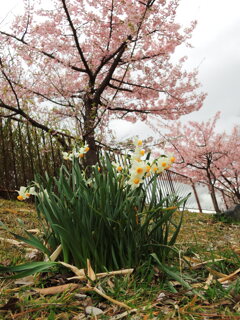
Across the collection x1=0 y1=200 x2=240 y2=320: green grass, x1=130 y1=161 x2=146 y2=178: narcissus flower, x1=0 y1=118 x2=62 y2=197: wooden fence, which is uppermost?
x1=0 y1=118 x2=62 y2=197: wooden fence

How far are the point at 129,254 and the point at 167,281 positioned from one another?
26 centimetres

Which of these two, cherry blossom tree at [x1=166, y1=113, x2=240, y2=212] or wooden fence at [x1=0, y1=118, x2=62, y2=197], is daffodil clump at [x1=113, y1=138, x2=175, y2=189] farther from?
cherry blossom tree at [x1=166, y1=113, x2=240, y2=212]

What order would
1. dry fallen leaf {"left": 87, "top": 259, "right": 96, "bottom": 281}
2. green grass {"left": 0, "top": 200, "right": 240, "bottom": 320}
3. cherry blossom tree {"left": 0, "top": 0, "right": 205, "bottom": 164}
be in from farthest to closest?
1. cherry blossom tree {"left": 0, "top": 0, "right": 205, "bottom": 164}
2. dry fallen leaf {"left": 87, "top": 259, "right": 96, "bottom": 281}
3. green grass {"left": 0, "top": 200, "right": 240, "bottom": 320}

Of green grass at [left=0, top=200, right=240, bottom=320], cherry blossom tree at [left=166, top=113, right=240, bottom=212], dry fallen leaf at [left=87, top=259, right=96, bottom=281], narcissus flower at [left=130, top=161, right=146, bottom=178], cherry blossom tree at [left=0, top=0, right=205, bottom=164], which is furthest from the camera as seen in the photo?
cherry blossom tree at [left=166, top=113, right=240, bottom=212]

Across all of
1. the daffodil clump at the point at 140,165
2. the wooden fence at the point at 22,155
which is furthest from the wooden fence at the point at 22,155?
the daffodil clump at the point at 140,165

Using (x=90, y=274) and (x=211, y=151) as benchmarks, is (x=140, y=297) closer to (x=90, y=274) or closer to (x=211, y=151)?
(x=90, y=274)

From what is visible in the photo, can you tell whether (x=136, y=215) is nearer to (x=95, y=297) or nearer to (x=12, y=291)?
(x=95, y=297)

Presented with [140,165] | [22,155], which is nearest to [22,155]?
[22,155]

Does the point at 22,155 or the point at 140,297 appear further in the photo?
the point at 22,155

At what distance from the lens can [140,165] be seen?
175 centimetres

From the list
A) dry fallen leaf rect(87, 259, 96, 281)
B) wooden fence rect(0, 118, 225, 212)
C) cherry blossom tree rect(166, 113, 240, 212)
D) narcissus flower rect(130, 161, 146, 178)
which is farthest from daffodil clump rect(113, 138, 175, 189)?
cherry blossom tree rect(166, 113, 240, 212)

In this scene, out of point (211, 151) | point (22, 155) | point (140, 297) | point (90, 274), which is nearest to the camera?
point (140, 297)

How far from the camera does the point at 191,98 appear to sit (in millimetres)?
9297

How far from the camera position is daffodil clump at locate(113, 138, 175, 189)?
1753 mm
